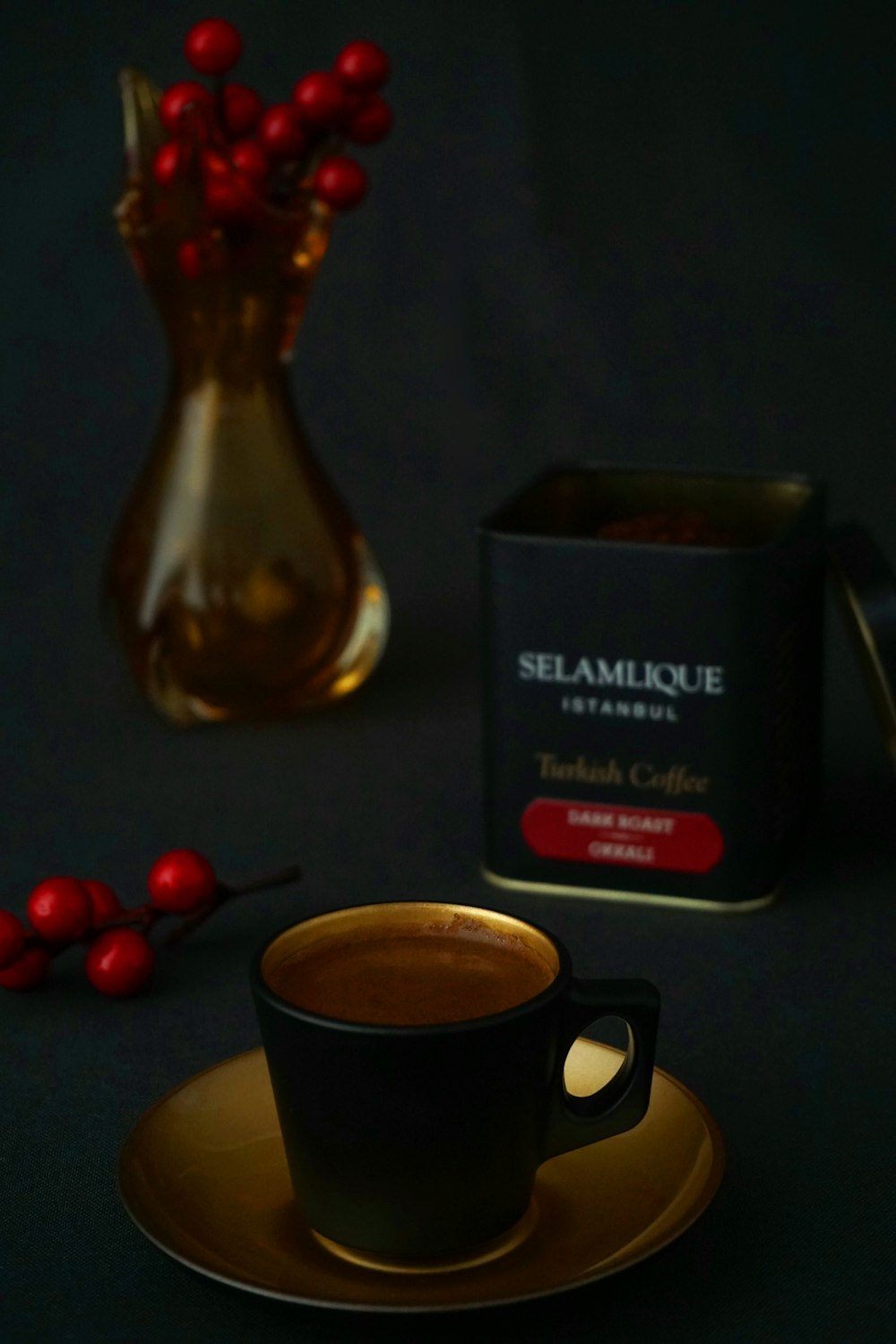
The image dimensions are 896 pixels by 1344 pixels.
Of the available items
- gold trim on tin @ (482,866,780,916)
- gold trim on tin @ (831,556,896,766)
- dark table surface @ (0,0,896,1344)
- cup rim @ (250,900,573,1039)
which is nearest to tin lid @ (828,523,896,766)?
gold trim on tin @ (831,556,896,766)

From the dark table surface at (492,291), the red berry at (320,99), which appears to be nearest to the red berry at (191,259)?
the red berry at (320,99)

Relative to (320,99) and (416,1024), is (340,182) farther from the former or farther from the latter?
(416,1024)

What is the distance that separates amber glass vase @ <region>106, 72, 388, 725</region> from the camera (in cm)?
134

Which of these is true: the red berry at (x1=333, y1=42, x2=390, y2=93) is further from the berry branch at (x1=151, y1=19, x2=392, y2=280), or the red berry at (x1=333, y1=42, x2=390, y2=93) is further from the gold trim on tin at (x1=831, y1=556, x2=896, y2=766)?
the gold trim on tin at (x1=831, y1=556, x2=896, y2=766)

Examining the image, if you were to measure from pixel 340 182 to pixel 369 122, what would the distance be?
0.15ft

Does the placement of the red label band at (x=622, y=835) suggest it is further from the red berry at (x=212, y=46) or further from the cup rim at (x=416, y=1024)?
the red berry at (x=212, y=46)

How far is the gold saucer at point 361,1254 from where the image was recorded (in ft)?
2.27

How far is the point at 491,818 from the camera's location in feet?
3.75

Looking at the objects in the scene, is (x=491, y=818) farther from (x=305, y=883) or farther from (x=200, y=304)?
(x=200, y=304)

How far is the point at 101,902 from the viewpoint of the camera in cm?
106

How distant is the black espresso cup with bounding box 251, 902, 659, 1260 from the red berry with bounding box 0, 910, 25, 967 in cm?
30

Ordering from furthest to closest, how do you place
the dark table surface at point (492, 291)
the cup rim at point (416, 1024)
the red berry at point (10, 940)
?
1. the dark table surface at point (492, 291)
2. the red berry at point (10, 940)
3. the cup rim at point (416, 1024)

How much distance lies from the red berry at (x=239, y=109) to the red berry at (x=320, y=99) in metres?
0.04

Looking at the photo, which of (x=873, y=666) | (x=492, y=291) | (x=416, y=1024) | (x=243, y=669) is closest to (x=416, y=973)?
(x=416, y=1024)
